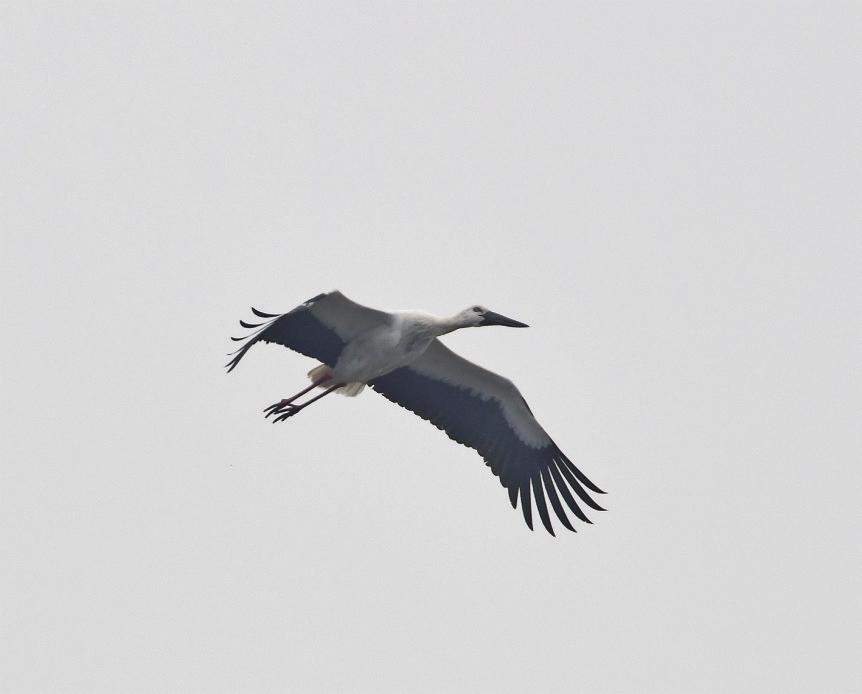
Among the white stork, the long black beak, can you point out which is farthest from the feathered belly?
the long black beak

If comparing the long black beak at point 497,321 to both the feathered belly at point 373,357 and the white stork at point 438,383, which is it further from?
the feathered belly at point 373,357

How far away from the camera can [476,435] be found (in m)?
15.9

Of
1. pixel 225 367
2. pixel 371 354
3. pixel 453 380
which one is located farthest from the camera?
pixel 453 380

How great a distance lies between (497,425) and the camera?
15.9 m

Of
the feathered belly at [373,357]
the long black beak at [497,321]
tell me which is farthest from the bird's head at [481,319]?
the feathered belly at [373,357]

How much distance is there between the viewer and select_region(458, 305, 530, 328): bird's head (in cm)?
1496

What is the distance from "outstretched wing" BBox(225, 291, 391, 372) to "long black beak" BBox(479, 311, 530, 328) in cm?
108

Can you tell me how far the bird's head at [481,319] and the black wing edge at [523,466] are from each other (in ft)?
2.91

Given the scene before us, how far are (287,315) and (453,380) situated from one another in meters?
2.25

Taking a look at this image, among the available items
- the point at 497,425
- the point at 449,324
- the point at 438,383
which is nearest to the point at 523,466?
the point at 497,425

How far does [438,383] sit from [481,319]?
96cm

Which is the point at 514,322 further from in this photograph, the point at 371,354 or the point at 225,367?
the point at 225,367

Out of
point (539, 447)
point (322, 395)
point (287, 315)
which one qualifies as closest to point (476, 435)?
point (539, 447)

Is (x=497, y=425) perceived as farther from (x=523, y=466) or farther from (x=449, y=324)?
(x=449, y=324)
